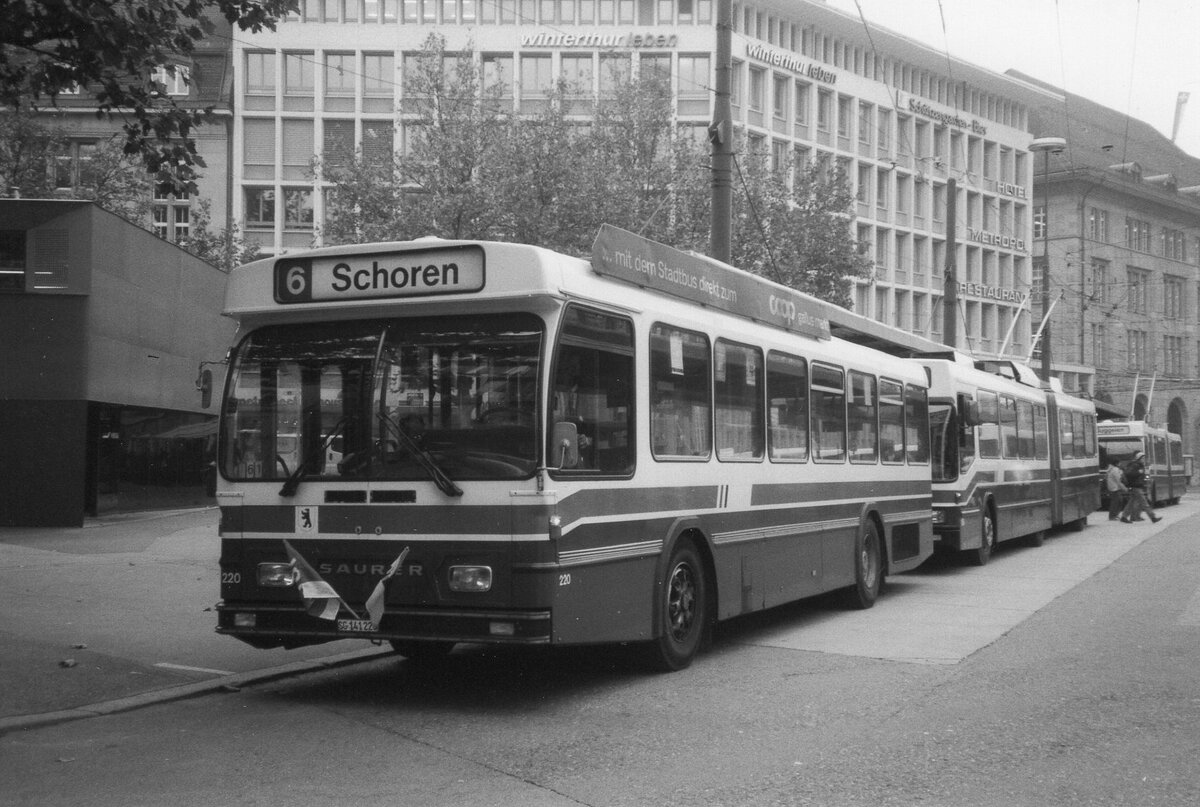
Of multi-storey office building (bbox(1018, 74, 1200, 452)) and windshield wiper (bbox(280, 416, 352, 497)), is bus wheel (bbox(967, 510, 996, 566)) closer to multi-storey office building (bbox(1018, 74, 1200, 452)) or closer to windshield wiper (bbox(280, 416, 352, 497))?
windshield wiper (bbox(280, 416, 352, 497))

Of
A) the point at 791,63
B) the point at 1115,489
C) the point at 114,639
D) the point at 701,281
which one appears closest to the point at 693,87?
the point at 791,63

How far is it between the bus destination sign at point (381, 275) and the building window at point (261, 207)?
173 feet

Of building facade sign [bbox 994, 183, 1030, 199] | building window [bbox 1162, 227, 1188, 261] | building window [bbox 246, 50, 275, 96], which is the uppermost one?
building window [bbox 246, 50, 275, 96]

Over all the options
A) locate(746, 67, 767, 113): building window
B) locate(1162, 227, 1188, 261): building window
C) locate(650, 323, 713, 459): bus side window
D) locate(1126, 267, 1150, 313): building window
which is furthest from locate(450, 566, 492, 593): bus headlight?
locate(1162, 227, 1188, 261): building window

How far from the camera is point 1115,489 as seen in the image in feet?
112

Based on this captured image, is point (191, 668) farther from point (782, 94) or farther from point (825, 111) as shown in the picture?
point (825, 111)

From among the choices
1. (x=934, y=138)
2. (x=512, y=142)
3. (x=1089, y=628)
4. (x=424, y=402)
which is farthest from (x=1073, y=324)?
(x=424, y=402)

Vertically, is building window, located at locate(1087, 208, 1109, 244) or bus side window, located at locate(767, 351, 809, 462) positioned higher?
building window, located at locate(1087, 208, 1109, 244)

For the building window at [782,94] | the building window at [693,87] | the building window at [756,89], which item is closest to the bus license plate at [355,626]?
the building window at [693,87]

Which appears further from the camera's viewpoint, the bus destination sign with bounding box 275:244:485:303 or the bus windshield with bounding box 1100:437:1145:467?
the bus windshield with bounding box 1100:437:1145:467

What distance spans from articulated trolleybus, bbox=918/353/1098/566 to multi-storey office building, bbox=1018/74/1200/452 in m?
54.3

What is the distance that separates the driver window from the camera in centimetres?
834

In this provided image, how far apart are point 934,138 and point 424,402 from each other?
71.2 m

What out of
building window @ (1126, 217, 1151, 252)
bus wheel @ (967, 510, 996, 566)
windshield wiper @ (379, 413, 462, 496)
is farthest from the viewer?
building window @ (1126, 217, 1151, 252)
